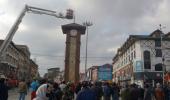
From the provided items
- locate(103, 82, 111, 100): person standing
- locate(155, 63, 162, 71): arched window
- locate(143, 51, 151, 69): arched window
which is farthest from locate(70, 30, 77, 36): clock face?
locate(103, 82, 111, 100): person standing

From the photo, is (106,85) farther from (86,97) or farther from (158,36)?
(158,36)

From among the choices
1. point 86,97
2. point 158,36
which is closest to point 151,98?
point 86,97

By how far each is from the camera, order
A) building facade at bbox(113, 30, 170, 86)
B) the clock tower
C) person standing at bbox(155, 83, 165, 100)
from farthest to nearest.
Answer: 1. building facade at bbox(113, 30, 170, 86)
2. the clock tower
3. person standing at bbox(155, 83, 165, 100)

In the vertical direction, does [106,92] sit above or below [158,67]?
below

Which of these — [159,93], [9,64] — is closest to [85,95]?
[159,93]

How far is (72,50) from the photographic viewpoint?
47719 millimetres

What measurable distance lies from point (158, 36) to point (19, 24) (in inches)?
1551

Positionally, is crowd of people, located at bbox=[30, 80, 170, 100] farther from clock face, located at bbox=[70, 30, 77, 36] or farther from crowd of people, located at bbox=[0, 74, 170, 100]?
clock face, located at bbox=[70, 30, 77, 36]

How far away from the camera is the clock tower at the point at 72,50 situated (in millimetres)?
45750

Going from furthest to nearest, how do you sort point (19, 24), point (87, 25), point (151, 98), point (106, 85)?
point (87, 25)
point (19, 24)
point (106, 85)
point (151, 98)

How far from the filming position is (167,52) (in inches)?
2293

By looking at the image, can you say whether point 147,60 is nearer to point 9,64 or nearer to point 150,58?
point 150,58

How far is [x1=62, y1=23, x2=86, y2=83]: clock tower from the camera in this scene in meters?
45.8

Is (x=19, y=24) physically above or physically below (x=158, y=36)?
below
